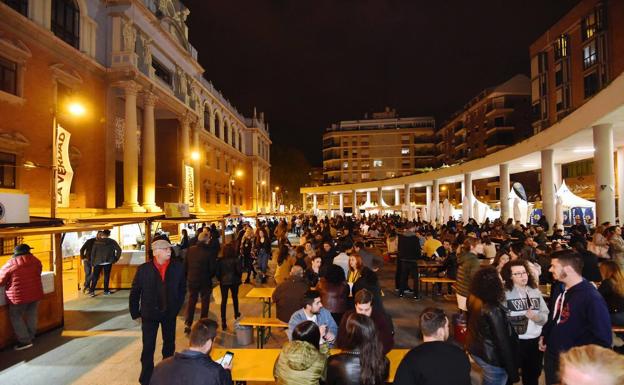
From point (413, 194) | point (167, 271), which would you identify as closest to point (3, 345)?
point (167, 271)

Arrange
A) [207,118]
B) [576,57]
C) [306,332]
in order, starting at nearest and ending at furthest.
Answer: [306,332], [576,57], [207,118]

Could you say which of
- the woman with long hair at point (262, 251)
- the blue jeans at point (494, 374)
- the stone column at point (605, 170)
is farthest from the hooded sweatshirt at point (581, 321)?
the stone column at point (605, 170)

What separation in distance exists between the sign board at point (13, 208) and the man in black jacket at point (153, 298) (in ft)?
12.0

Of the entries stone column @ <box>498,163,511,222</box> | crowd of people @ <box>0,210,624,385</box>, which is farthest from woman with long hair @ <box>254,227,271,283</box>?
stone column @ <box>498,163,511,222</box>

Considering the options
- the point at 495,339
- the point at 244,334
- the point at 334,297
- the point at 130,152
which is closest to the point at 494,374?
the point at 495,339

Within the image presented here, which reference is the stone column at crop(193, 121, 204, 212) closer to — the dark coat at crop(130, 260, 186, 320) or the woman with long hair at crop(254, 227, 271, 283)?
the woman with long hair at crop(254, 227, 271, 283)

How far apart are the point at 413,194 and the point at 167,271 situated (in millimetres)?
71966

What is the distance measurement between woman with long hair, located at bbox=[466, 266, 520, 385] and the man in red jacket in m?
7.20

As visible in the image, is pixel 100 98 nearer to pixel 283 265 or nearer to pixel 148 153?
pixel 148 153

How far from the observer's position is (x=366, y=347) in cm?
302

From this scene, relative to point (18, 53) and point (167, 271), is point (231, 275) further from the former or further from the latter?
point (18, 53)

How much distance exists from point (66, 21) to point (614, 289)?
23099mm

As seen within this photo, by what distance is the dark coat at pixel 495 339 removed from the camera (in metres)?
3.40

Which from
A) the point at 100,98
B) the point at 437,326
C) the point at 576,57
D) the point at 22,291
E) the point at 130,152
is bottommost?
the point at 22,291
